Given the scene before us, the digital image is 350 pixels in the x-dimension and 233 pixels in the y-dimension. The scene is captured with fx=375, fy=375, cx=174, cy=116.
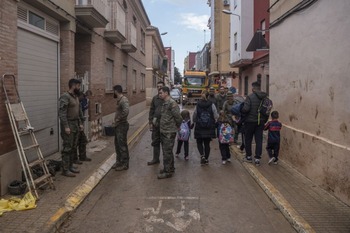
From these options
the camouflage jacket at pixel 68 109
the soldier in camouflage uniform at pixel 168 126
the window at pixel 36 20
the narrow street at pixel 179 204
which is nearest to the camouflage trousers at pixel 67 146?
the camouflage jacket at pixel 68 109

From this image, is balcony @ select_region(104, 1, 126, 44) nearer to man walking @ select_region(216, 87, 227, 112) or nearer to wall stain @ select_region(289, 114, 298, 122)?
man walking @ select_region(216, 87, 227, 112)

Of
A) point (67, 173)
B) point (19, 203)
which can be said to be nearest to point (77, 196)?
point (19, 203)

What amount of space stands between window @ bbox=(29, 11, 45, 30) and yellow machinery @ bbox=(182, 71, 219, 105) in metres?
27.1

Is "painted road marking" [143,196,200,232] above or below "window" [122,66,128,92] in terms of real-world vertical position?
below

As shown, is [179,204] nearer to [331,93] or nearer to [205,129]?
[205,129]

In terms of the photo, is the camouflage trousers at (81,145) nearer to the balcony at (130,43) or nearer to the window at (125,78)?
the balcony at (130,43)

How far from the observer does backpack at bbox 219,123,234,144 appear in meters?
8.66

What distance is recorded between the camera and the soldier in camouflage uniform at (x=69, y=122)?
7215mm

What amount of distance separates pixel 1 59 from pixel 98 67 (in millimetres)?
6833

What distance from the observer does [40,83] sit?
27.5ft

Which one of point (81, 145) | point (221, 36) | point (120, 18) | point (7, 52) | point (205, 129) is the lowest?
point (81, 145)

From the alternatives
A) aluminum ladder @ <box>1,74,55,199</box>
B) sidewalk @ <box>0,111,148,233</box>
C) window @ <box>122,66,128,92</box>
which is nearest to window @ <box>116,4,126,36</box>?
window @ <box>122,66,128,92</box>

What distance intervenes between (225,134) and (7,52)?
4.88 metres

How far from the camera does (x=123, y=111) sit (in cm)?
816
